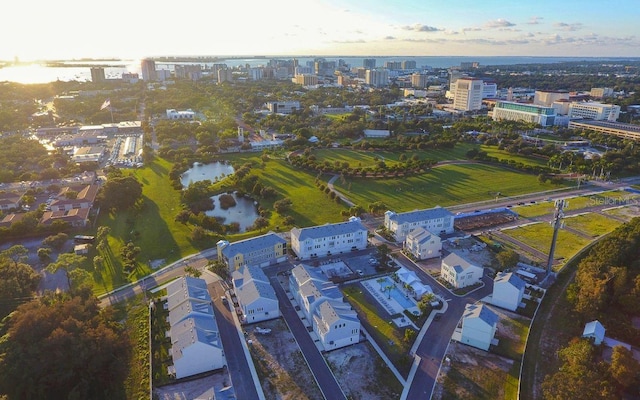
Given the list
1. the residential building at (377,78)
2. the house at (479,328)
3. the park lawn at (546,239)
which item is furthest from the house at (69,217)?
the residential building at (377,78)

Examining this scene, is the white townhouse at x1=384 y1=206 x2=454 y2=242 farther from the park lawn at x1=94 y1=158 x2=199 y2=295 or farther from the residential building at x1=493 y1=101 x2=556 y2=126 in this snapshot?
the residential building at x1=493 y1=101 x2=556 y2=126

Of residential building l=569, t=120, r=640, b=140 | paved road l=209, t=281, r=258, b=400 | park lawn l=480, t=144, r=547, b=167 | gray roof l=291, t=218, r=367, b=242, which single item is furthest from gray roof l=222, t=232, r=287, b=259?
residential building l=569, t=120, r=640, b=140

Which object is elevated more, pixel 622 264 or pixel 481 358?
pixel 622 264

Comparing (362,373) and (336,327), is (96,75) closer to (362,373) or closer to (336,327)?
(336,327)

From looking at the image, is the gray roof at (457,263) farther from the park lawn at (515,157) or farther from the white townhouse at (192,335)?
the park lawn at (515,157)

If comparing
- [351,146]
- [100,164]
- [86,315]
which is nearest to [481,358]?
[86,315]

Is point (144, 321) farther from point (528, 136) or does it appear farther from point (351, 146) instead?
point (528, 136)

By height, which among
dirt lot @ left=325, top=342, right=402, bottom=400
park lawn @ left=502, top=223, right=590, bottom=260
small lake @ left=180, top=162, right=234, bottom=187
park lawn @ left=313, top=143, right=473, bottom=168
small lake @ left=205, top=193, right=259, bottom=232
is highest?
park lawn @ left=313, top=143, right=473, bottom=168
